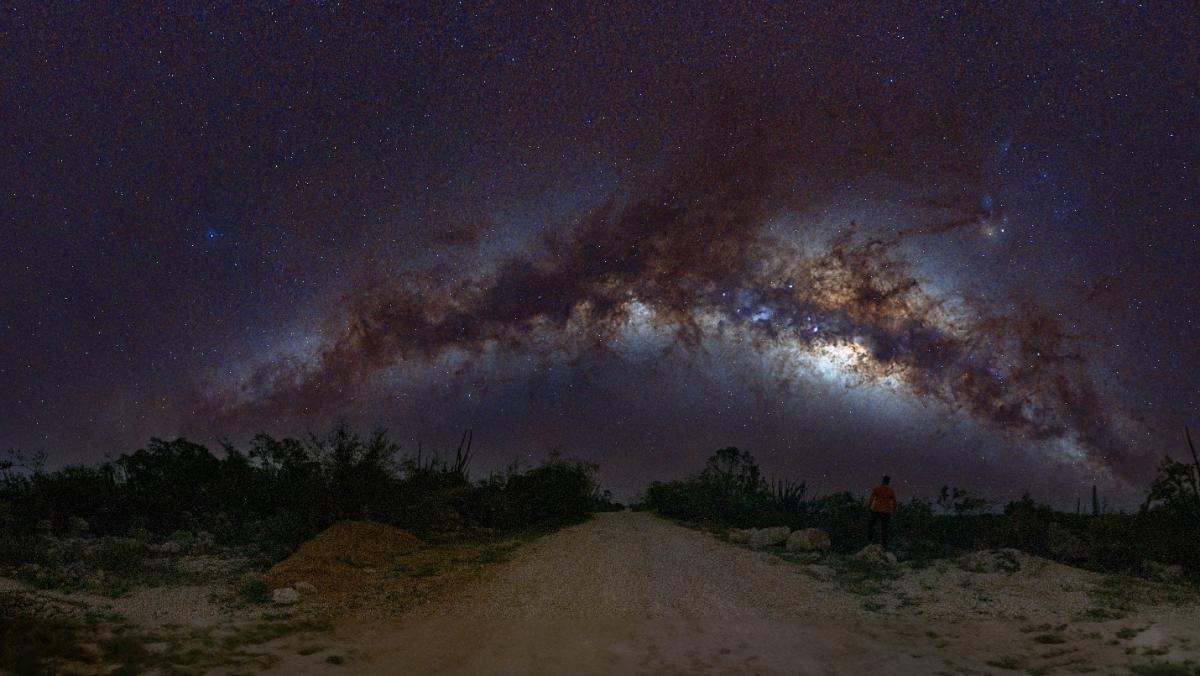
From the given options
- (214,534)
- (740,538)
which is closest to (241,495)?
(214,534)

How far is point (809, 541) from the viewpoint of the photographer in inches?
781

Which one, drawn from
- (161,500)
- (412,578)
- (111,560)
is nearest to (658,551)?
(412,578)

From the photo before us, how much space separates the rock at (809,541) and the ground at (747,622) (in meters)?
2.94

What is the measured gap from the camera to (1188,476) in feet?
61.0

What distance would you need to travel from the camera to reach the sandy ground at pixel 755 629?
8.09 metres

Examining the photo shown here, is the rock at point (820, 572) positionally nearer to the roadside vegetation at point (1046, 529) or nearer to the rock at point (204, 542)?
the roadside vegetation at point (1046, 529)

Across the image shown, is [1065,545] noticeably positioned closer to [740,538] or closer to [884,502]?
[884,502]

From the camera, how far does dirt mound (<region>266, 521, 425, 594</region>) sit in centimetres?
1329

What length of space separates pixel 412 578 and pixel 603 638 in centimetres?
638

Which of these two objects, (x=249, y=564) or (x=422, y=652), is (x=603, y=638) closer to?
(x=422, y=652)

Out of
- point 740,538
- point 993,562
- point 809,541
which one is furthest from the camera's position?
point 740,538

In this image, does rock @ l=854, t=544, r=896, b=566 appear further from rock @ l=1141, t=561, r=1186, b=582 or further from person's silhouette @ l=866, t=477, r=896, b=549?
rock @ l=1141, t=561, r=1186, b=582

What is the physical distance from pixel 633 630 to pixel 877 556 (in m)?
9.60

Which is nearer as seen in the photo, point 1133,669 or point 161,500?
point 1133,669
